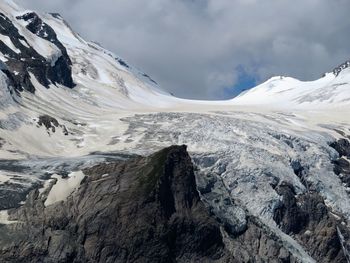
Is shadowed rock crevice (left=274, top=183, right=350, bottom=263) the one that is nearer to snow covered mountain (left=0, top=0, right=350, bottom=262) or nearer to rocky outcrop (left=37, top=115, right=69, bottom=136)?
snow covered mountain (left=0, top=0, right=350, bottom=262)

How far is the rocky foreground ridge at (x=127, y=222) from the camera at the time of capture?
107625 millimetres

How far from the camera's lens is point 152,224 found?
113m

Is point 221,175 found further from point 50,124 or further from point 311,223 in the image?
point 50,124

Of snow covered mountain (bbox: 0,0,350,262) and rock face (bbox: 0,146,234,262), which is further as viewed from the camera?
snow covered mountain (bbox: 0,0,350,262)

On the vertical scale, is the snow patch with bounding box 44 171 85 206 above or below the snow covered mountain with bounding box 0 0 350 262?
above

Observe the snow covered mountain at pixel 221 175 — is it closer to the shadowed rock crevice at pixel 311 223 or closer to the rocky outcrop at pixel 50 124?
the shadowed rock crevice at pixel 311 223

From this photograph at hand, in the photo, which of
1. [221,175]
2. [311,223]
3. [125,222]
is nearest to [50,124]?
[221,175]

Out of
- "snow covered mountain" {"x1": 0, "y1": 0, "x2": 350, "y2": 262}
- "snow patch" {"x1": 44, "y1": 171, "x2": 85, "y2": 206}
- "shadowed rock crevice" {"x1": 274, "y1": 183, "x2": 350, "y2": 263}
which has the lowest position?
"shadowed rock crevice" {"x1": 274, "y1": 183, "x2": 350, "y2": 263}

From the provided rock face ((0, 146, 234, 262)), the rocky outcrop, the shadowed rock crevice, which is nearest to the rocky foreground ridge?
rock face ((0, 146, 234, 262))

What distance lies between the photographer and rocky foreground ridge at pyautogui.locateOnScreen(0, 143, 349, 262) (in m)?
108

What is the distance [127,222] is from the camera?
370 ft

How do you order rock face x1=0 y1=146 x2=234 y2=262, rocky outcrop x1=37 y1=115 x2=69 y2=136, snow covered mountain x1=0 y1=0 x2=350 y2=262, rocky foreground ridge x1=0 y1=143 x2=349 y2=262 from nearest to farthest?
rock face x1=0 y1=146 x2=234 y2=262 < rocky foreground ridge x1=0 y1=143 x2=349 y2=262 < snow covered mountain x1=0 y1=0 x2=350 y2=262 < rocky outcrop x1=37 y1=115 x2=69 y2=136

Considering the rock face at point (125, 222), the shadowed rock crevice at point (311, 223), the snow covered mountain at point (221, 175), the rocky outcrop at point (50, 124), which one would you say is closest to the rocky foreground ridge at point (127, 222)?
the rock face at point (125, 222)

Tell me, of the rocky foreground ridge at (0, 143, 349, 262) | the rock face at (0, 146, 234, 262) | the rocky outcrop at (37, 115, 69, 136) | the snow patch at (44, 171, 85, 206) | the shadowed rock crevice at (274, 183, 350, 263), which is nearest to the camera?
the rock face at (0, 146, 234, 262)
